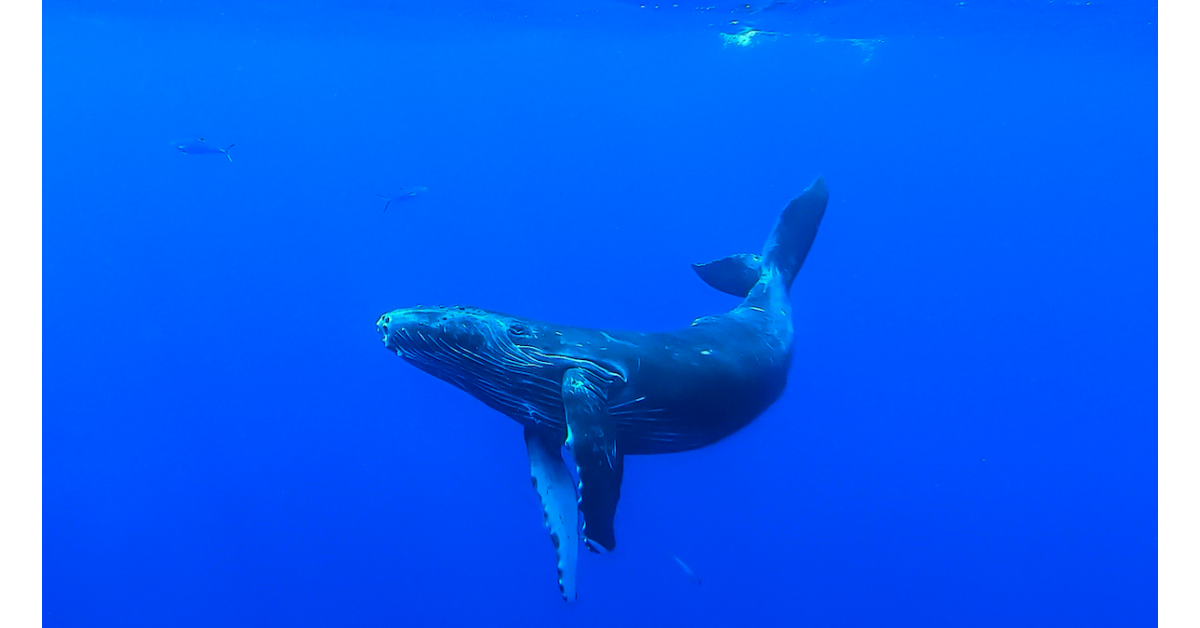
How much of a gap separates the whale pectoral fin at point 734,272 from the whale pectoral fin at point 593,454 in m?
3.35

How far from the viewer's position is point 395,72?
16.6 meters

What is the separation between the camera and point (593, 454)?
4.12 m

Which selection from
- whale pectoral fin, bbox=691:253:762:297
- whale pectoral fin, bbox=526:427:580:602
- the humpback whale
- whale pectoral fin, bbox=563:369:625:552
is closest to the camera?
whale pectoral fin, bbox=563:369:625:552

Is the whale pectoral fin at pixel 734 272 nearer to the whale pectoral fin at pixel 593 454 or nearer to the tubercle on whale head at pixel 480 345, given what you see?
the tubercle on whale head at pixel 480 345

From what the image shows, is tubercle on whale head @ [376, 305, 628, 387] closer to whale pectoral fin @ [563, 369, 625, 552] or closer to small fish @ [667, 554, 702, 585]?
whale pectoral fin @ [563, 369, 625, 552]

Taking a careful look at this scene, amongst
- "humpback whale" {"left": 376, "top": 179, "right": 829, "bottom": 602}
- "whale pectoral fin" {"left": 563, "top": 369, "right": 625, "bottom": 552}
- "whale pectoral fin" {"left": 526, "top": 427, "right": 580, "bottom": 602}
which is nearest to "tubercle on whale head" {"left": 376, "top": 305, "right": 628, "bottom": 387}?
"humpback whale" {"left": 376, "top": 179, "right": 829, "bottom": 602}

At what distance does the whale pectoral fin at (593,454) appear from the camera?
4117 millimetres

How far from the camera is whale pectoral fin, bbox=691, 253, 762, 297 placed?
712 centimetres

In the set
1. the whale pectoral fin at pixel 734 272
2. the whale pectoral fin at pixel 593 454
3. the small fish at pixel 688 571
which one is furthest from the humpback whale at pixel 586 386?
the small fish at pixel 688 571

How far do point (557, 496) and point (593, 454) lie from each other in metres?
1.16

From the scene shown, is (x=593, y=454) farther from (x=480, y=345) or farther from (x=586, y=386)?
(x=480, y=345)

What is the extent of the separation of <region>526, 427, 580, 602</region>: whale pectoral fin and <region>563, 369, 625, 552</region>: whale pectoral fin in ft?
1.95

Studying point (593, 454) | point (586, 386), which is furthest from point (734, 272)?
point (593, 454)

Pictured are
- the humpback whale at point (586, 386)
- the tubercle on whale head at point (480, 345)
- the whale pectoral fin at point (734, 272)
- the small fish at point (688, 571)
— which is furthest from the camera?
the small fish at point (688, 571)
